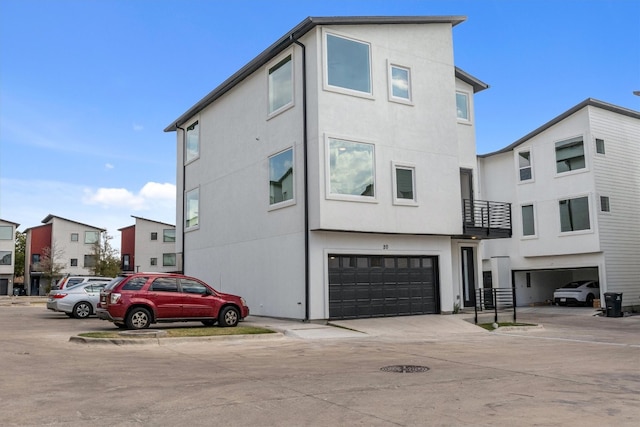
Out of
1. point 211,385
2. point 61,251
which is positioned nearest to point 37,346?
point 211,385

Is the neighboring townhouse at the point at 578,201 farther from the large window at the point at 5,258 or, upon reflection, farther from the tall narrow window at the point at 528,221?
the large window at the point at 5,258

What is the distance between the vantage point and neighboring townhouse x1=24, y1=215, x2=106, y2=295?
70938mm

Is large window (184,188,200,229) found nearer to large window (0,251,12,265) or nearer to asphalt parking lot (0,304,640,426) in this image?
asphalt parking lot (0,304,640,426)

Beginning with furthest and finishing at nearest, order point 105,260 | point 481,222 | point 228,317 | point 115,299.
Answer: point 105,260 → point 481,222 → point 228,317 → point 115,299

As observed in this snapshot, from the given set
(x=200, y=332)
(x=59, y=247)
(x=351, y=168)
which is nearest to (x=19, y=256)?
(x=59, y=247)

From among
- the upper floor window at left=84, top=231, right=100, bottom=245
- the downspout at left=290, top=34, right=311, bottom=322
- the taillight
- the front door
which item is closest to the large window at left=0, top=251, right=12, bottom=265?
the upper floor window at left=84, top=231, right=100, bottom=245

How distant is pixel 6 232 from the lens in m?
70.0

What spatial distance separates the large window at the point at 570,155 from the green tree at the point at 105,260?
45.7 m

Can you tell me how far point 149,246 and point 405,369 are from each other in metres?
62.6

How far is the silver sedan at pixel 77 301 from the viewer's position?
2233cm

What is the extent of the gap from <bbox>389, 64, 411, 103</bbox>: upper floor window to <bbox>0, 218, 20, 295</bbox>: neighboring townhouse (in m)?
63.8

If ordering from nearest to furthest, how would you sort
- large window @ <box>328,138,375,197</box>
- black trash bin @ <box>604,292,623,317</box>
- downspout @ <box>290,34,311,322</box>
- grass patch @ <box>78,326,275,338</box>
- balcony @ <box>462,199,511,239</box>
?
1. grass patch @ <box>78,326,275,338</box>
2. downspout @ <box>290,34,311,322</box>
3. large window @ <box>328,138,375,197</box>
4. balcony @ <box>462,199,511,239</box>
5. black trash bin @ <box>604,292,623,317</box>

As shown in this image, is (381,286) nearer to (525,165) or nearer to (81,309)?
(81,309)

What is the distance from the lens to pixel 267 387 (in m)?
8.41
